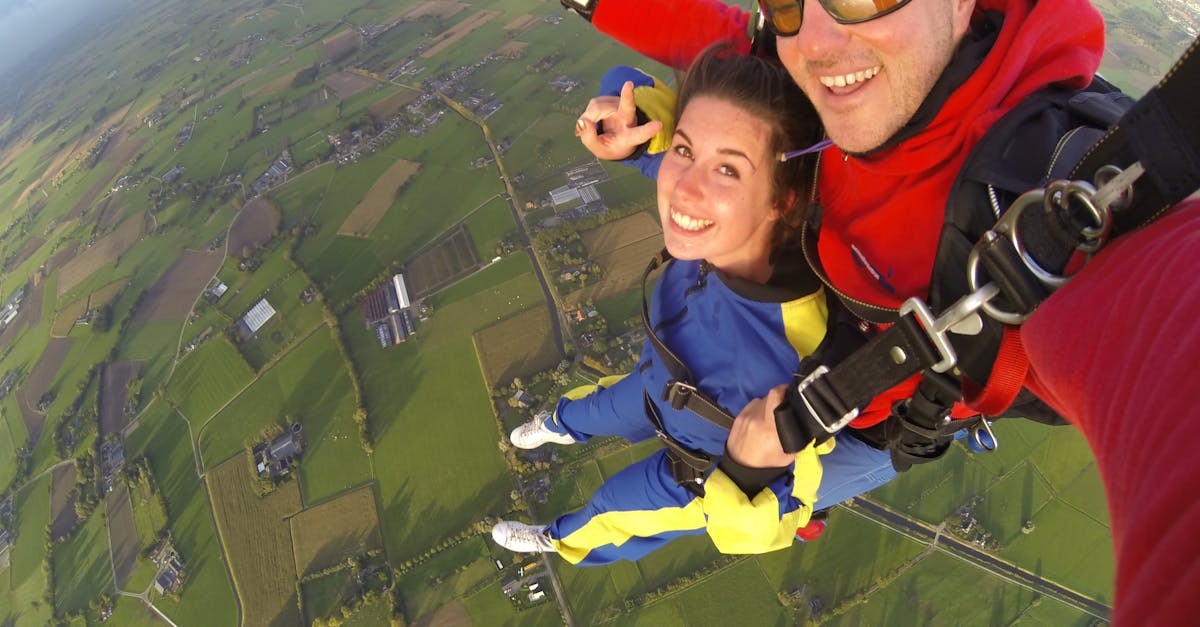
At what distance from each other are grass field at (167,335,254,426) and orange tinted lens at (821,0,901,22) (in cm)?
2313

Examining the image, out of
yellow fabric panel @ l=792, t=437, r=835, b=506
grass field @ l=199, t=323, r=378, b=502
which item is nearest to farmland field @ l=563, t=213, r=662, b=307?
grass field @ l=199, t=323, r=378, b=502

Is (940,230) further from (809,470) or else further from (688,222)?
(809,470)

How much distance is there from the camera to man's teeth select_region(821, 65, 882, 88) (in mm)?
1589

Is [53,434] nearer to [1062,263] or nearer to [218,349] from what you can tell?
[218,349]

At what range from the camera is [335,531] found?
15336 mm

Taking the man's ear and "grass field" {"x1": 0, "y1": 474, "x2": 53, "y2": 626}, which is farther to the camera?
"grass field" {"x1": 0, "y1": 474, "x2": 53, "y2": 626}

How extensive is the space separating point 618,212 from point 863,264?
66.6 feet

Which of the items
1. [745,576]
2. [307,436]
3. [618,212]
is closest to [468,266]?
[618,212]

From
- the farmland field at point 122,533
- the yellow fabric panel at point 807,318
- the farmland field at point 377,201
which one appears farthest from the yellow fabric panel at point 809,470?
the farmland field at point 377,201

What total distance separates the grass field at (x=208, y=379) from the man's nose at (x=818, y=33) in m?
23.0

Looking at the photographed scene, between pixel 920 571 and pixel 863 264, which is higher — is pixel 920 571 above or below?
below

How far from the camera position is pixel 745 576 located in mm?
13656

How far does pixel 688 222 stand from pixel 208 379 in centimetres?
2399

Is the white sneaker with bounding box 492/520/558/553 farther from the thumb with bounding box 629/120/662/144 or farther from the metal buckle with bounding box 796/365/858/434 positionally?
the thumb with bounding box 629/120/662/144
